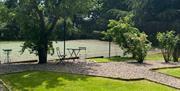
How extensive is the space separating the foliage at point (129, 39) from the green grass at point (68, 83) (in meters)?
9.45

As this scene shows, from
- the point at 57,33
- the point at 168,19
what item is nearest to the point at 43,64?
the point at 57,33

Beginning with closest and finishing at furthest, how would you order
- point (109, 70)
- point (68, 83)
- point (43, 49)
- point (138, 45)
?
1. point (68, 83)
2. point (109, 70)
3. point (43, 49)
4. point (138, 45)

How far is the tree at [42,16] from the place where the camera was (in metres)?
24.3

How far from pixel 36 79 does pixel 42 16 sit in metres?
7.66

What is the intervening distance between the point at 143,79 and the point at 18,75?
650 centimetres

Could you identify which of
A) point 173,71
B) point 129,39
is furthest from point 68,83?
point 129,39

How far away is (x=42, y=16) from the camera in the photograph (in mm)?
25125

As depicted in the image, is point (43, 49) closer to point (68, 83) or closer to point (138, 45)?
point (138, 45)

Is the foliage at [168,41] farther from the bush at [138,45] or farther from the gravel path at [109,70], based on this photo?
the gravel path at [109,70]

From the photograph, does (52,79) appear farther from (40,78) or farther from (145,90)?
(145,90)

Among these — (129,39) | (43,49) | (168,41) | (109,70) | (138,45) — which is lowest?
(109,70)

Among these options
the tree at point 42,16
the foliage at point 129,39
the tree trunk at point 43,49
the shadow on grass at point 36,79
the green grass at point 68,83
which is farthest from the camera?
the foliage at point 129,39

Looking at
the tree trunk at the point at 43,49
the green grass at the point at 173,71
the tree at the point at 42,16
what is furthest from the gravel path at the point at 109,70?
the tree at the point at 42,16

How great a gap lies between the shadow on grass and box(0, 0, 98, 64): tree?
488 cm
